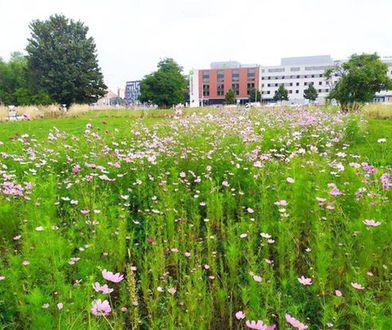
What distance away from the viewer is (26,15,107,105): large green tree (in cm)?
3962

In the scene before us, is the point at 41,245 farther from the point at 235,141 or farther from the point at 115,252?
the point at 235,141

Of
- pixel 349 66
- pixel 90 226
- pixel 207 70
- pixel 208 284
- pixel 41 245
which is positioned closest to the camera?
pixel 41 245

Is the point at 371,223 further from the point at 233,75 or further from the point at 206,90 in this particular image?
the point at 206,90

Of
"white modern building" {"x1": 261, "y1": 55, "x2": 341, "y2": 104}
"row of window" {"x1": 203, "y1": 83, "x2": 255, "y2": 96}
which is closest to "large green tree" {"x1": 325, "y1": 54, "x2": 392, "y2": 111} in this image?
"white modern building" {"x1": 261, "y1": 55, "x2": 341, "y2": 104}

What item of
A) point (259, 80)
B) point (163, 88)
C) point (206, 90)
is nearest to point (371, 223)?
point (163, 88)

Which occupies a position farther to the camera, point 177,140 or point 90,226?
point 177,140

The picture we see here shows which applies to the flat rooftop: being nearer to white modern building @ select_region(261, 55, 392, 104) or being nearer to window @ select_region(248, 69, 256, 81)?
white modern building @ select_region(261, 55, 392, 104)

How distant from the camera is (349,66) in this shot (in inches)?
1244

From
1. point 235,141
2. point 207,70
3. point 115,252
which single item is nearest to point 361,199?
point 115,252

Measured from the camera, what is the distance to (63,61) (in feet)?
131

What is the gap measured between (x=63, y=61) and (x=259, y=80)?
66949mm

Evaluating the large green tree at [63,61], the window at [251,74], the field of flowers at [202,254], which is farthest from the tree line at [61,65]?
the window at [251,74]

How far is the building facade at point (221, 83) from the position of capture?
96.9 m

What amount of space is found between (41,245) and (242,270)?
1354 mm
